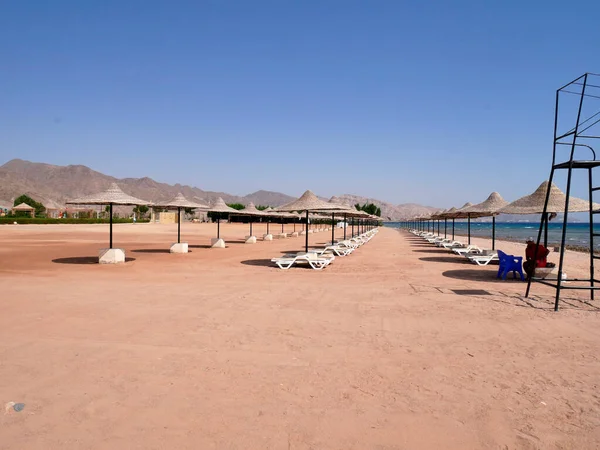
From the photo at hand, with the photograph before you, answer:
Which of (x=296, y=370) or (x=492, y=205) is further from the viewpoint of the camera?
(x=492, y=205)

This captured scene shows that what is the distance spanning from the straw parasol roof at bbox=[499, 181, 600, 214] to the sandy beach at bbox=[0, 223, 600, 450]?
2.82 m

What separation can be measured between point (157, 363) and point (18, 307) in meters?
3.31

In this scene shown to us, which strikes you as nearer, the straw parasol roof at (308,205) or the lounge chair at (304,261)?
the lounge chair at (304,261)

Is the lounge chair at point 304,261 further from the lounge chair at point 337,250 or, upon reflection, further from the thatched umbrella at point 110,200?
the thatched umbrella at point 110,200

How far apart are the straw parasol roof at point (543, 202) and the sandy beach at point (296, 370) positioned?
282cm

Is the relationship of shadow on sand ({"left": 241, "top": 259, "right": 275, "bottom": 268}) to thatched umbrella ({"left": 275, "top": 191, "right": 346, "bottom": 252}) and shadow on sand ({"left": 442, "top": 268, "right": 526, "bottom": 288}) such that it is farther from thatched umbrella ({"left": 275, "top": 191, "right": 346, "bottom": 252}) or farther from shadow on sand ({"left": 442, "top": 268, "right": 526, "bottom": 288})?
shadow on sand ({"left": 442, "top": 268, "right": 526, "bottom": 288})

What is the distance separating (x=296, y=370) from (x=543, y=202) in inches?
320

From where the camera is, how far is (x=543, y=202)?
370 inches

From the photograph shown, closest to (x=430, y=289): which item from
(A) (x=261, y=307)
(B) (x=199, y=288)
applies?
(A) (x=261, y=307)

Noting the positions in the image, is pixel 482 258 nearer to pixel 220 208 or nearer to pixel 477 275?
pixel 477 275

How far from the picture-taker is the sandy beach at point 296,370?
2617 millimetres

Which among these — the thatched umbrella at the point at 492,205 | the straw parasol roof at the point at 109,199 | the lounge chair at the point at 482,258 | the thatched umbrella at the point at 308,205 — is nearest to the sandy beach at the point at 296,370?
the straw parasol roof at the point at 109,199

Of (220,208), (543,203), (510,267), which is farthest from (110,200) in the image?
(543,203)

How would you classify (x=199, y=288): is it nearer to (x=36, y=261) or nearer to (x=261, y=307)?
(x=261, y=307)
